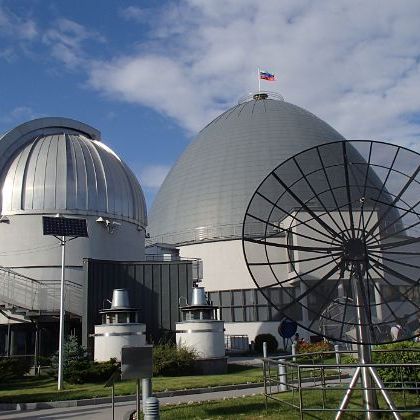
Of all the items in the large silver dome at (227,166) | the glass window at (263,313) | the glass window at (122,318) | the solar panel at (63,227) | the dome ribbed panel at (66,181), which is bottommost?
the glass window at (122,318)

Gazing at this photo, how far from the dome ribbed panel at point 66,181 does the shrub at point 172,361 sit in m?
12.7

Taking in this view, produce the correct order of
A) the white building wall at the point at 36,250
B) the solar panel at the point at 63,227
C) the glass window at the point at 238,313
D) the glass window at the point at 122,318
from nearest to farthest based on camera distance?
1. the solar panel at the point at 63,227
2. the glass window at the point at 122,318
3. the white building wall at the point at 36,250
4. the glass window at the point at 238,313

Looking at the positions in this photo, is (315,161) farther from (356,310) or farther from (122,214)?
(122,214)

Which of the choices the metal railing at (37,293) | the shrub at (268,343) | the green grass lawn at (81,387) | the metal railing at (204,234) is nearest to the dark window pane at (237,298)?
the metal railing at (204,234)

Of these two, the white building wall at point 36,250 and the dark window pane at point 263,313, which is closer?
the white building wall at point 36,250

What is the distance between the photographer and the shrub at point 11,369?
76.6ft

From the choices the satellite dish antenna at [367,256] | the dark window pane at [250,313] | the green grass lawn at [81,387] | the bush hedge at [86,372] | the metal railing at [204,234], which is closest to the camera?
the satellite dish antenna at [367,256]

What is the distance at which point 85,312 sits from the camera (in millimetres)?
30281

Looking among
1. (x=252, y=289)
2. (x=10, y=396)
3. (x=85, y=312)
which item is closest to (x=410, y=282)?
(x=10, y=396)

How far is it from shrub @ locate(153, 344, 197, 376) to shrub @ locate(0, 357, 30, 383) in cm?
616

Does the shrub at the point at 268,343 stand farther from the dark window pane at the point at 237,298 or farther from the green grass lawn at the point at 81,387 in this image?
the green grass lawn at the point at 81,387

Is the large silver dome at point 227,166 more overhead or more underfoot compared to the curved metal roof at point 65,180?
more overhead

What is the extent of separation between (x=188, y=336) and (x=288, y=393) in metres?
12.5

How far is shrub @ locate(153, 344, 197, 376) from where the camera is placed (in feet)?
80.2
